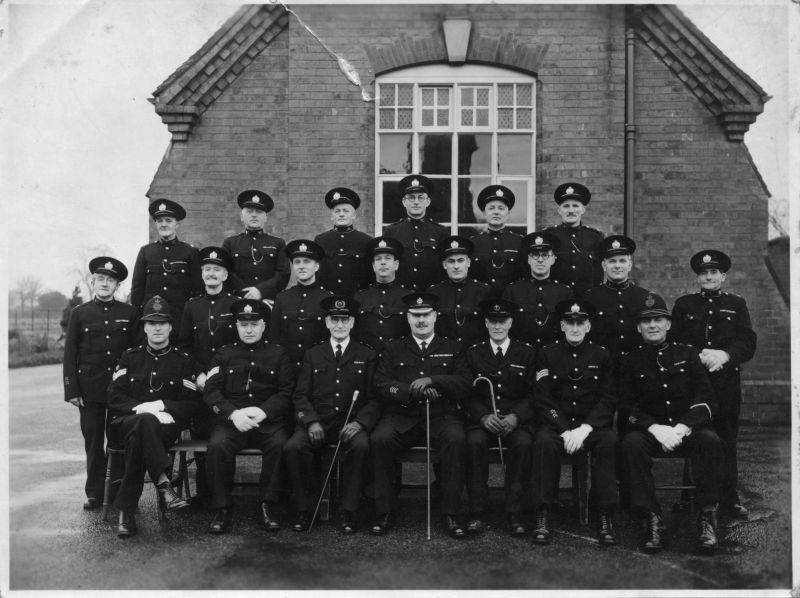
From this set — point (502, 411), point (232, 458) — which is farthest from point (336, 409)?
point (502, 411)

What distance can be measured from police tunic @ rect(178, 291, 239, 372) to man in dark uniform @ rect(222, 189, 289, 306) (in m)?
0.37

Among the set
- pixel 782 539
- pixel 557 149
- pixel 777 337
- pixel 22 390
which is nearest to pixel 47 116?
pixel 557 149

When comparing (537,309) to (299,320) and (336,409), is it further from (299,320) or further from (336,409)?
(299,320)

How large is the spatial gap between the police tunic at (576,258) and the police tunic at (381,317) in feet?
4.31

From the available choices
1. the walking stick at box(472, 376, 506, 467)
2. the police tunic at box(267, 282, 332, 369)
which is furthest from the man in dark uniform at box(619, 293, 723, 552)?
the police tunic at box(267, 282, 332, 369)

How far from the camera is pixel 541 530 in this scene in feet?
15.3

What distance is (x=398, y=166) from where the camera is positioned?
7.85 meters

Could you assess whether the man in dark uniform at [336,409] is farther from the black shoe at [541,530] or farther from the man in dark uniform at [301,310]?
the black shoe at [541,530]

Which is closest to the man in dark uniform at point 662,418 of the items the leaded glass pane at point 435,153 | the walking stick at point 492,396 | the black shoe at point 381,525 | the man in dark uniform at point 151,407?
the walking stick at point 492,396

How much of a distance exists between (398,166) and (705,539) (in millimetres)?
4846

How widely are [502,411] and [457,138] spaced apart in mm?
3642

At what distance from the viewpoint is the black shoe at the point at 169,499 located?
189 inches

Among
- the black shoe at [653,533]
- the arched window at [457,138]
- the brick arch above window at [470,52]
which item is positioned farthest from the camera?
the arched window at [457,138]

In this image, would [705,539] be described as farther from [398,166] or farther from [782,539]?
[398,166]
